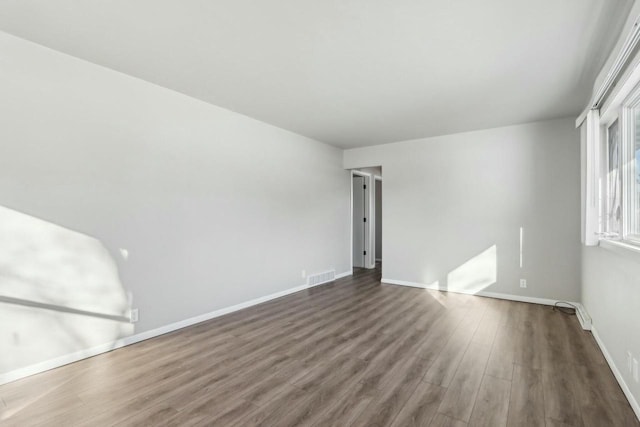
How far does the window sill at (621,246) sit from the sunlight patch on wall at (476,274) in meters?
1.90

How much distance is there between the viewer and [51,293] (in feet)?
8.16

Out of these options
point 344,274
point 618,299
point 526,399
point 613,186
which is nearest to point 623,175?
point 613,186

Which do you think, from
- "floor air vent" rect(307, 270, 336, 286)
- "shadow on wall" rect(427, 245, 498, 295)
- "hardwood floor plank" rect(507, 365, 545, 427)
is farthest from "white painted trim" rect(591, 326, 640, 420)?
"floor air vent" rect(307, 270, 336, 286)

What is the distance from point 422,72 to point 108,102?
116 inches

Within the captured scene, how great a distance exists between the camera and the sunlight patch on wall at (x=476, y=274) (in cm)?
465

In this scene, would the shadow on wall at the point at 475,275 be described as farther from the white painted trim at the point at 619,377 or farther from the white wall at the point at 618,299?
the white painted trim at the point at 619,377

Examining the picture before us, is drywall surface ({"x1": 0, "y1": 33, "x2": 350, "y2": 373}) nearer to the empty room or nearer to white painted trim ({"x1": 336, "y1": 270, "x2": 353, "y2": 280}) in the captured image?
the empty room

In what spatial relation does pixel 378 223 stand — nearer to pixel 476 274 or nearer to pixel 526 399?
pixel 476 274

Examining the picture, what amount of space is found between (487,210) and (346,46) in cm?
352

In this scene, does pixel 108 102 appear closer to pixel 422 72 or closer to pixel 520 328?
pixel 422 72

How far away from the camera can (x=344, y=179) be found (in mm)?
6285

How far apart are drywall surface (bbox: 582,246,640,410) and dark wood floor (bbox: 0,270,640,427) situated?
0.19 metres

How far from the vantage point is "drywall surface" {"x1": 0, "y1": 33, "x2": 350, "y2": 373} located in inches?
95.0

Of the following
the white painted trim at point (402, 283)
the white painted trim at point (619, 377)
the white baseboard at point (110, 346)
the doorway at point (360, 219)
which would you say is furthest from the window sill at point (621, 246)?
the doorway at point (360, 219)
